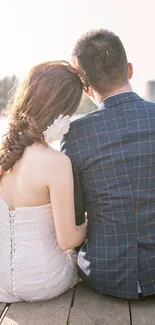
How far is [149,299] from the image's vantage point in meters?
2.30

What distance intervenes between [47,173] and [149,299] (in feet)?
2.42

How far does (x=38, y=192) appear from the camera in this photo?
2.28 meters

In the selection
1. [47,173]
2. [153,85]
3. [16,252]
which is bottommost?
[153,85]

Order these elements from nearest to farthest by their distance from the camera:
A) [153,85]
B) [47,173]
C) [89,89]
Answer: [47,173]
[89,89]
[153,85]

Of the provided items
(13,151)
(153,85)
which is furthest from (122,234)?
(153,85)

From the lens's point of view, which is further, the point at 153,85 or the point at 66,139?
the point at 153,85

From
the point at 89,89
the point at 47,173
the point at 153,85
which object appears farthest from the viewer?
the point at 153,85

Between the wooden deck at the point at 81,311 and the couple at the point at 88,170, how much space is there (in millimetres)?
49

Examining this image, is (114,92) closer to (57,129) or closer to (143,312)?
(57,129)

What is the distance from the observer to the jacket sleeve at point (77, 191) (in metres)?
2.27

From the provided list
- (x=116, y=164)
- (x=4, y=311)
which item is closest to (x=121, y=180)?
(x=116, y=164)

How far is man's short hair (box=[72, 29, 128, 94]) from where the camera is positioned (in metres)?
2.24

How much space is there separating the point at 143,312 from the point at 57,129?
866mm

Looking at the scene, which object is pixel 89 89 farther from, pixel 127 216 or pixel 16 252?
pixel 16 252
